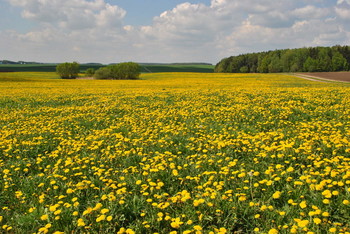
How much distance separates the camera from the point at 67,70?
81.2 meters

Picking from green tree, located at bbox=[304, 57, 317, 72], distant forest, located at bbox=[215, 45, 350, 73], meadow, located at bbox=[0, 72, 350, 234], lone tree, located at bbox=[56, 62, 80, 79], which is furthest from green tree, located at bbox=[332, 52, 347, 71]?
meadow, located at bbox=[0, 72, 350, 234]

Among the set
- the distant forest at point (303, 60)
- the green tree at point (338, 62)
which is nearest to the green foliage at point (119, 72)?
the distant forest at point (303, 60)

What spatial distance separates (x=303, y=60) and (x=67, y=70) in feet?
305

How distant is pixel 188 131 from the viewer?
7.40 meters

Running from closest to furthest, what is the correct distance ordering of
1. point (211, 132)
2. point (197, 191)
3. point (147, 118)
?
point (197, 191) → point (211, 132) → point (147, 118)

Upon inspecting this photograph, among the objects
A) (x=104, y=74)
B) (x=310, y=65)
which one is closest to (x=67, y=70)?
(x=104, y=74)

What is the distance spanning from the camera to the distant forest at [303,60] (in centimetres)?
9681

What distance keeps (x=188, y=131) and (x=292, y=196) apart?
4.09 m

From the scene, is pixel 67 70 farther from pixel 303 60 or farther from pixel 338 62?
pixel 338 62

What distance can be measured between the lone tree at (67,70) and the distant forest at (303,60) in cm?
7201

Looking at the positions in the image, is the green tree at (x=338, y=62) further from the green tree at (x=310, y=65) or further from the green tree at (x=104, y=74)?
the green tree at (x=104, y=74)

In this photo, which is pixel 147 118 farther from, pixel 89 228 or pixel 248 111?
pixel 89 228

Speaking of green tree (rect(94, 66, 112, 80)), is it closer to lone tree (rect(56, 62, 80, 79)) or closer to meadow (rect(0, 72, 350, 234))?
lone tree (rect(56, 62, 80, 79))

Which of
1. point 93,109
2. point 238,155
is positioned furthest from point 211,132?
point 93,109
